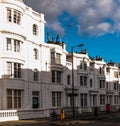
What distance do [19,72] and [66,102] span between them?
18236 millimetres

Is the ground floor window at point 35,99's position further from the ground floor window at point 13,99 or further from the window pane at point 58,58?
the window pane at point 58,58

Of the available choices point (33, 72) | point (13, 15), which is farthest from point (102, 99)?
point (13, 15)

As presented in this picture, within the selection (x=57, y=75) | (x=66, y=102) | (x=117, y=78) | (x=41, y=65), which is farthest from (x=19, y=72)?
(x=117, y=78)

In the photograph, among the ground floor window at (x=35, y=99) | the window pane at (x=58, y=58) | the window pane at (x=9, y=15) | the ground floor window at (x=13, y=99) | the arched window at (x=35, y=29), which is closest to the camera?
the ground floor window at (x=13, y=99)

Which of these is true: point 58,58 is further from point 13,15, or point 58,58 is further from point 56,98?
point 13,15

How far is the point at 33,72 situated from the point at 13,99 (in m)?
8.26

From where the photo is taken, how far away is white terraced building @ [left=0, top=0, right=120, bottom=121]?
43688 mm

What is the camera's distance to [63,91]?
196 ft

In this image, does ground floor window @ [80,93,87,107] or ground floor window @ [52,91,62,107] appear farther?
ground floor window @ [80,93,87,107]

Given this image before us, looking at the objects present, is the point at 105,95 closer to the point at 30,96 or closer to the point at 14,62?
the point at 30,96

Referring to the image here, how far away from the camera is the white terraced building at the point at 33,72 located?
4369 centimetres

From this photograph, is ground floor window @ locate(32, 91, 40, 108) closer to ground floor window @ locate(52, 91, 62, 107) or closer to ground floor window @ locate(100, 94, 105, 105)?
ground floor window @ locate(52, 91, 62, 107)

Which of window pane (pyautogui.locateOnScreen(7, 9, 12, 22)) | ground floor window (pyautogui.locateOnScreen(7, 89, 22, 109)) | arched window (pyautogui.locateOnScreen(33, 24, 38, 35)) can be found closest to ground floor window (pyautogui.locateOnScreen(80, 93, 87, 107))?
arched window (pyautogui.locateOnScreen(33, 24, 38, 35))

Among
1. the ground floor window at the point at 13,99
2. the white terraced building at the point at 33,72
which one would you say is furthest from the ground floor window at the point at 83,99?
the ground floor window at the point at 13,99
